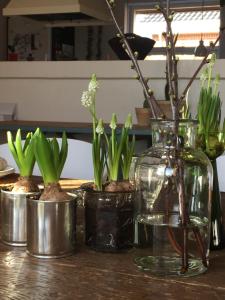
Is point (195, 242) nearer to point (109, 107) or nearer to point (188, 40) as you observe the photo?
point (109, 107)

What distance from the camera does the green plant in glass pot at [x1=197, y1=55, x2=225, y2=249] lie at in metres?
0.79

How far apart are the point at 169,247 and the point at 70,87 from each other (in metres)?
3.10

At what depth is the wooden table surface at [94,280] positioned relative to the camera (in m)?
0.59

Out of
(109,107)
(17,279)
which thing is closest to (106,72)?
(109,107)

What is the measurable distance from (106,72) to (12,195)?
2.84 meters

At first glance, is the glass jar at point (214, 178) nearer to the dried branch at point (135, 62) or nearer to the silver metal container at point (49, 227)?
the dried branch at point (135, 62)

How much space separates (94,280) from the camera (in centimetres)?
63

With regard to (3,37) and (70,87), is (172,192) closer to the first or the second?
(70,87)

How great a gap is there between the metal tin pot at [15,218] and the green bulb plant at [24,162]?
16 millimetres

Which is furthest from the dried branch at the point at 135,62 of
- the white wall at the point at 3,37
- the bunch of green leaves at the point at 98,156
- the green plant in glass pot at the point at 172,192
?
the white wall at the point at 3,37

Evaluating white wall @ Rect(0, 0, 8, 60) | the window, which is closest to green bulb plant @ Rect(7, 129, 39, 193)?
the window

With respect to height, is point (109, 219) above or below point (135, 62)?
below

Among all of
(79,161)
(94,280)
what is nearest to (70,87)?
(79,161)

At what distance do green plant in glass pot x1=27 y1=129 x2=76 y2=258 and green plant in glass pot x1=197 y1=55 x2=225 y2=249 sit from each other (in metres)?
0.23
